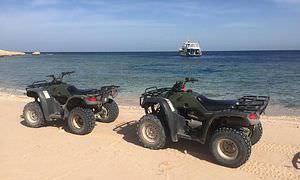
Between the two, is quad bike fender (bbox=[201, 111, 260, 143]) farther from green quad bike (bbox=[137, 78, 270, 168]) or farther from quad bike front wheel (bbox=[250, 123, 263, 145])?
quad bike front wheel (bbox=[250, 123, 263, 145])

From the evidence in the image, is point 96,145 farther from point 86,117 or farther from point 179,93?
point 179,93

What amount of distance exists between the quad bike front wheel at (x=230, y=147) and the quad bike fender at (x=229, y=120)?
0.49 feet

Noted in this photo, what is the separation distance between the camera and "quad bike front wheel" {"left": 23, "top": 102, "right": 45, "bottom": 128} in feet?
28.9

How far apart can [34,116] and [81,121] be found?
1.44 m

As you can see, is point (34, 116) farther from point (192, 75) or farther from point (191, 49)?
point (191, 49)

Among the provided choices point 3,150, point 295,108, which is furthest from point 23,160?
point 295,108

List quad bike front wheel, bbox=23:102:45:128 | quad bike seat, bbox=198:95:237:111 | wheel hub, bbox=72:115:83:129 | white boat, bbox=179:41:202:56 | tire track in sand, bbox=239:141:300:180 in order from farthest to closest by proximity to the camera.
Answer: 1. white boat, bbox=179:41:202:56
2. quad bike front wheel, bbox=23:102:45:128
3. wheel hub, bbox=72:115:83:129
4. quad bike seat, bbox=198:95:237:111
5. tire track in sand, bbox=239:141:300:180

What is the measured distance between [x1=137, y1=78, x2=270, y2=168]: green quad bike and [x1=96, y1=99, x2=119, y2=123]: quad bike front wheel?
6.38ft

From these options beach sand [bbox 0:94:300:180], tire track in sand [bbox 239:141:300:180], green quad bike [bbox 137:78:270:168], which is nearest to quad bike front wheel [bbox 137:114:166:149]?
green quad bike [bbox 137:78:270:168]

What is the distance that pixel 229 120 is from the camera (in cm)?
613

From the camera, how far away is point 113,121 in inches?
365

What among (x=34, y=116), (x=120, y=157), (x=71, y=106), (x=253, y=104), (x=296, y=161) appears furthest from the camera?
(x=34, y=116)

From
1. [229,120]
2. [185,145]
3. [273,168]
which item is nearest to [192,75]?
[185,145]

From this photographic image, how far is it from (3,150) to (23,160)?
0.85 m
